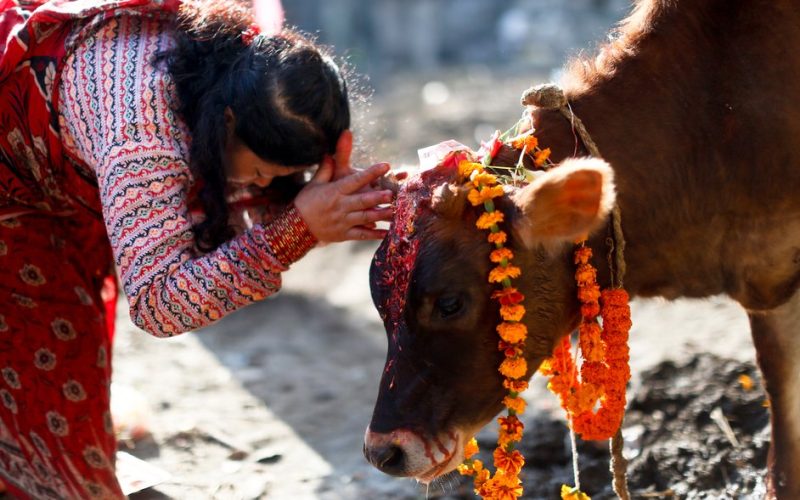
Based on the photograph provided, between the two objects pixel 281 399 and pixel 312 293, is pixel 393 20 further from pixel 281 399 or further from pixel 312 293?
pixel 281 399

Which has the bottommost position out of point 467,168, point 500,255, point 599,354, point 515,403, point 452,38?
point 515,403

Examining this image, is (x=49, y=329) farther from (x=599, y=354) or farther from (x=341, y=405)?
(x=599, y=354)

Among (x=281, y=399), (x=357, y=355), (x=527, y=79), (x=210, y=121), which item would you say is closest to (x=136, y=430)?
(x=281, y=399)

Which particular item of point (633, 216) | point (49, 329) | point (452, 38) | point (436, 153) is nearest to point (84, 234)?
point (49, 329)

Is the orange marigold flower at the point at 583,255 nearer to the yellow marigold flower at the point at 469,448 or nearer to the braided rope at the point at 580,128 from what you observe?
the braided rope at the point at 580,128

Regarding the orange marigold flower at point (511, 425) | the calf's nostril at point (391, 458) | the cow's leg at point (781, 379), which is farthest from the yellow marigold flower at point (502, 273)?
the cow's leg at point (781, 379)

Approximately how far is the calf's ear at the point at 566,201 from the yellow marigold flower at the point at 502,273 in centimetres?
9

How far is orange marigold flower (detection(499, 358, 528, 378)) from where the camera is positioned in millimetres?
2654

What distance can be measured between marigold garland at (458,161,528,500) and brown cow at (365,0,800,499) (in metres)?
0.04

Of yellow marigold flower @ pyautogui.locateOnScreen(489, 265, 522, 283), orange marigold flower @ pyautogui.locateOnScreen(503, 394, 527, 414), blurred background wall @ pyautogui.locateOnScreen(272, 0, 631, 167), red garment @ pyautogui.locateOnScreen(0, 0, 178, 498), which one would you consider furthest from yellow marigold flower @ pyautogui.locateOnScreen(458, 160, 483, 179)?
blurred background wall @ pyautogui.locateOnScreen(272, 0, 631, 167)

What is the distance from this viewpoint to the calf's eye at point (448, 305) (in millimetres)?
→ 2613

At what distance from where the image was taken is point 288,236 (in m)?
2.99

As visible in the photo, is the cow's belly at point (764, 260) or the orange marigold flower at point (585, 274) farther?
the cow's belly at point (764, 260)

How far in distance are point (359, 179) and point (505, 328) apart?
0.68m
